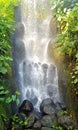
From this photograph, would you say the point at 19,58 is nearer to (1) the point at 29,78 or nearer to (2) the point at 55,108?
(1) the point at 29,78

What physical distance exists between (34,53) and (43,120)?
341 centimetres

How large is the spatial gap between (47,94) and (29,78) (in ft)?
2.92

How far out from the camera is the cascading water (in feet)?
27.1

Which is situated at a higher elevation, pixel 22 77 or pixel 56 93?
pixel 22 77

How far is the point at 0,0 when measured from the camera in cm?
920

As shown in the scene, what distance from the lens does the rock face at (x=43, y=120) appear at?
621 centimetres

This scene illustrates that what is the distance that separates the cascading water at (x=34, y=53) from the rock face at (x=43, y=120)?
Result: 85 cm

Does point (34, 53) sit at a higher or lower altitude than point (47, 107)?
higher

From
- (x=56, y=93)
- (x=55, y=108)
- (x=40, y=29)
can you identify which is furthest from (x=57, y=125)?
(x=40, y=29)

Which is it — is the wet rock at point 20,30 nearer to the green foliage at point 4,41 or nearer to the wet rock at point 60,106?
the green foliage at point 4,41

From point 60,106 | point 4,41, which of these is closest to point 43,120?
point 60,106

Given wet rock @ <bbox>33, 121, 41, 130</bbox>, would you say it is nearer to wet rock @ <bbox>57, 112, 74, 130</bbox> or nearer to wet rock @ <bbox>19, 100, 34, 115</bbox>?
wet rock @ <bbox>57, 112, 74, 130</bbox>

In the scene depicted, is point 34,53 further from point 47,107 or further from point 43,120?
point 43,120

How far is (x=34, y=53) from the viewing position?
30.3 ft
